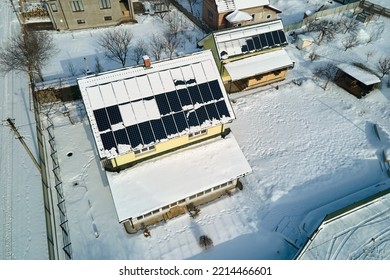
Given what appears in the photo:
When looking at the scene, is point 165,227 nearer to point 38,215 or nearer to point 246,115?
point 38,215

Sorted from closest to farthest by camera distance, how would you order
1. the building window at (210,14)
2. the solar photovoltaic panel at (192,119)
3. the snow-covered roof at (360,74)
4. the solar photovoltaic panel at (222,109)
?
1. the solar photovoltaic panel at (192,119)
2. the solar photovoltaic panel at (222,109)
3. the snow-covered roof at (360,74)
4. the building window at (210,14)

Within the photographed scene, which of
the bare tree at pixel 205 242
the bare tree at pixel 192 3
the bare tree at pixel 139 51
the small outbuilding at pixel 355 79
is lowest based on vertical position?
the bare tree at pixel 205 242

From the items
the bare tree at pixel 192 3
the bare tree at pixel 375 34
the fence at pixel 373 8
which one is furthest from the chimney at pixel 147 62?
the fence at pixel 373 8

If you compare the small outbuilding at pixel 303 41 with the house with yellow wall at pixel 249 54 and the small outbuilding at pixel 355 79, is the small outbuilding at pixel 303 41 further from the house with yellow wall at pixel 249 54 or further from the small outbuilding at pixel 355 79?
the house with yellow wall at pixel 249 54

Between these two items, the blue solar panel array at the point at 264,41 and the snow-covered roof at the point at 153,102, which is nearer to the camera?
the snow-covered roof at the point at 153,102

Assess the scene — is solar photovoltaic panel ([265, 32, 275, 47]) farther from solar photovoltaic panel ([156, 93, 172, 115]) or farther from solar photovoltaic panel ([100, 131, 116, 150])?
solar photovoltaic panel ([100, 131, 116, 150])

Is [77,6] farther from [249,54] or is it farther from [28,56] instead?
[249,54]

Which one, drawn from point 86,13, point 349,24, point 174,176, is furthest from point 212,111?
point 349,24
